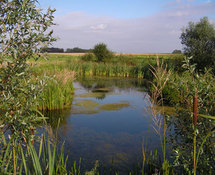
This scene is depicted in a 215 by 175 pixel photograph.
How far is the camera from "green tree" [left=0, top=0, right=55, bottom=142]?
2.21 metres

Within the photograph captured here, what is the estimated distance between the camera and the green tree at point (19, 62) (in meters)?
2.21

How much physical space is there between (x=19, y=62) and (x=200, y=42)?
1583 cm

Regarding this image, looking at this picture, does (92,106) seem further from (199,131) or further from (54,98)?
(199,131)

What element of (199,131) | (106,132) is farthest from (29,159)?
(106,132)

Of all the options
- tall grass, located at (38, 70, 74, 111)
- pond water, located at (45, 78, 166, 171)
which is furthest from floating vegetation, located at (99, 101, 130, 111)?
tall grass, located at (38, 70, 74, 111)

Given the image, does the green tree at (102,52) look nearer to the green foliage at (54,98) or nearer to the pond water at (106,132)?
the pond water at (106,132)

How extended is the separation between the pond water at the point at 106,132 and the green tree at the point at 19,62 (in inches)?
24.7

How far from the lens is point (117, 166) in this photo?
4.26m

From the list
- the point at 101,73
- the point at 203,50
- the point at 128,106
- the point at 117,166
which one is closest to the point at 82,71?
the point at 101,73

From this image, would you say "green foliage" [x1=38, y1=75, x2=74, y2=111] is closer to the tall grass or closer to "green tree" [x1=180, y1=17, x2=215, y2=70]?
the tall grass

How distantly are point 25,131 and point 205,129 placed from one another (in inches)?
87.7

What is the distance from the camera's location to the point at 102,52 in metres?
27.5

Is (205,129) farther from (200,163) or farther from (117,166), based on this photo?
(117,166)

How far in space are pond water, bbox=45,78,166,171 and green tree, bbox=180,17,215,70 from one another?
742 cm
